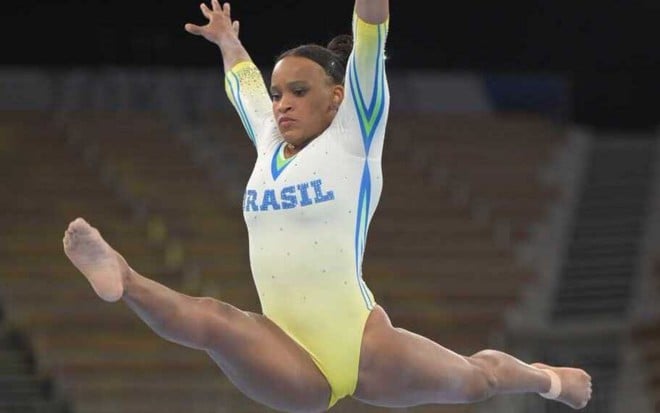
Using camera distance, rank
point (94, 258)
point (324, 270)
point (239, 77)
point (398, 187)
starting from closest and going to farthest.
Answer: point (94, 258) → point (324, 270) → point (239, 77) → point (398, 187)

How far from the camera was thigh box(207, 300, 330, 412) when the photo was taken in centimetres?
422

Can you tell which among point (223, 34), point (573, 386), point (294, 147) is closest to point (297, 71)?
point (294, 147)

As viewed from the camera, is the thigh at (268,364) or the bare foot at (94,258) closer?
the bare foot at (94,258)

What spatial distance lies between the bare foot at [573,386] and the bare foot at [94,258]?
177 centimetres

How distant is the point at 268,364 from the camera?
425 centimetres

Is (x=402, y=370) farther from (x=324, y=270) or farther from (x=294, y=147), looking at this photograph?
(x=294, y=147)

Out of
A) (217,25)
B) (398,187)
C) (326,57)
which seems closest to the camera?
(326,57)

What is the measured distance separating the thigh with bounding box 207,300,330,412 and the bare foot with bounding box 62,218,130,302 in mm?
437

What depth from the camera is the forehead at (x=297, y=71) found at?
4488mm

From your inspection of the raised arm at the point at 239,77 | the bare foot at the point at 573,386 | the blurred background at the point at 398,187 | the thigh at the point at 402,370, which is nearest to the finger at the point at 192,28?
the raised arm at the point at 239,77

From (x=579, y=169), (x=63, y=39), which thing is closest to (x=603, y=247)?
(x=579, y=169)

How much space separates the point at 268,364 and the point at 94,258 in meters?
0.70

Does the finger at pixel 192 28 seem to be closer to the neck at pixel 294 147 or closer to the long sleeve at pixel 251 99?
the long sleeve at pixel 251 99

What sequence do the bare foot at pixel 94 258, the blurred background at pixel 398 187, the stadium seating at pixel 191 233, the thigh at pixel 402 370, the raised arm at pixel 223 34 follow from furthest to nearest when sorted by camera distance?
1. the blurred background at pixel 398 187
2. the stadium seating at pixel 191 233
3. the raised arm at pixel 223 34
4. the thigh at pixel 402 370
5. the bare foot at pixel 94 258
